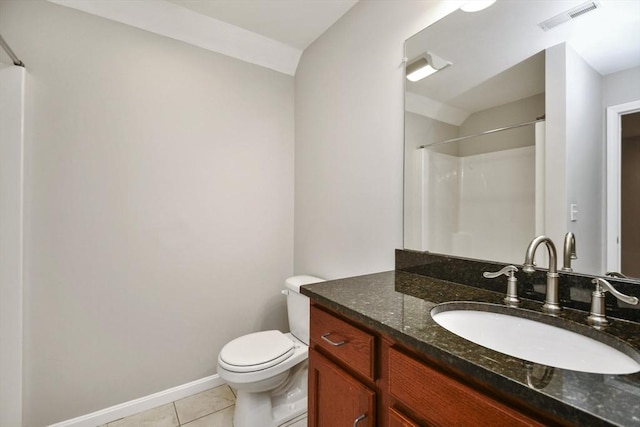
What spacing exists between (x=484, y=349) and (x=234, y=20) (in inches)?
87.8

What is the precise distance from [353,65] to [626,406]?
179 centimetres

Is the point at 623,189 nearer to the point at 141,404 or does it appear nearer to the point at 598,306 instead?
the point at 598,306

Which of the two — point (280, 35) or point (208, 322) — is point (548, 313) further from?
point (280, 35)

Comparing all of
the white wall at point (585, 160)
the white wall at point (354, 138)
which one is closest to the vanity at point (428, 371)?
the white wall at point (585, 160)

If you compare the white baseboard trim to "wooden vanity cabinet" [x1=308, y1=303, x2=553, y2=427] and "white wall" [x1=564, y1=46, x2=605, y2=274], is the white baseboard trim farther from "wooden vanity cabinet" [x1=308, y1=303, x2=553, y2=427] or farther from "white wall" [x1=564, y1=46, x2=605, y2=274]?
"white wall" [x1=564, y1=46, x2=605, y2=274]

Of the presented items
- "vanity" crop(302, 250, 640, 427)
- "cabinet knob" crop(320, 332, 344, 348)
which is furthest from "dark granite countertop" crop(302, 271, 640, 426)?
"cabinet knob" crop(320, 332, 344, 348)

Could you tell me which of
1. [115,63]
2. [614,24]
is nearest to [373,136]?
[614,24]

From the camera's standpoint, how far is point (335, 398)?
95 cm

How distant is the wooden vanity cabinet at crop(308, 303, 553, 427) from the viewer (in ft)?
1.87

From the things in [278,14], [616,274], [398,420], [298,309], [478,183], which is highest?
[278,14]

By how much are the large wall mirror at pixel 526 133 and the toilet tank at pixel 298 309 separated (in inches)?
31.3

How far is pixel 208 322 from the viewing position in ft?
6.48

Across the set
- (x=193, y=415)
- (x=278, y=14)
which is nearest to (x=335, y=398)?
(x=193, y=415)

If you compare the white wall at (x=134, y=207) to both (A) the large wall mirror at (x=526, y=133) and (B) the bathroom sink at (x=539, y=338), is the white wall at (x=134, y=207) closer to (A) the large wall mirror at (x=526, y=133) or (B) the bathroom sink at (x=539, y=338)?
(A) the large wall mirror at (x=526, y=133)
